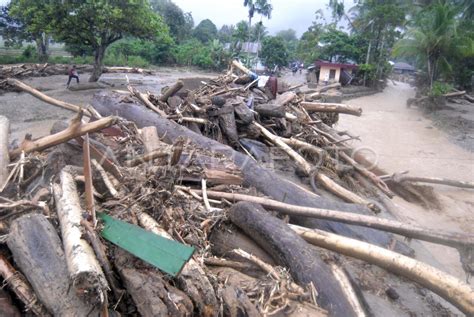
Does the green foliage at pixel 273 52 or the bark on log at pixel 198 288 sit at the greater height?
the green foliage at pixel 273 52

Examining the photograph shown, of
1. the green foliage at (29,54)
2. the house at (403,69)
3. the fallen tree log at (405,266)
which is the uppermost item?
the house at (403,69)

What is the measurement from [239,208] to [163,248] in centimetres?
128

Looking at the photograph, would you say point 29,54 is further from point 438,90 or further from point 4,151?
point 438,90

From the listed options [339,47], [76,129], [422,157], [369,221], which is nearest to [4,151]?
[76,129]

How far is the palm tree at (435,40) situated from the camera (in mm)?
22094

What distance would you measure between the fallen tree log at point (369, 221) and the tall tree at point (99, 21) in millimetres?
14726

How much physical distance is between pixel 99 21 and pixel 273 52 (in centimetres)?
2609

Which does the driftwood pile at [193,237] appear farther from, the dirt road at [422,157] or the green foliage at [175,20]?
the green foliage at [175,20]

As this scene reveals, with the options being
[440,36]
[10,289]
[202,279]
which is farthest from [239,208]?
[440,36]

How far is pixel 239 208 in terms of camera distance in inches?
146

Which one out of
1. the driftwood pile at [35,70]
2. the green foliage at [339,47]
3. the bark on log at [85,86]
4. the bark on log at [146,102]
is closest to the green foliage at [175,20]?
the green foliage at [339,47]

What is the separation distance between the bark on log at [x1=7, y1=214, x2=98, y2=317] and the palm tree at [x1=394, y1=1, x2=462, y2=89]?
81.8 feet

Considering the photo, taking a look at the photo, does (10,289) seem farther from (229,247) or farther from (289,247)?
(289,247)

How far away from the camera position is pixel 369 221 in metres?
3.78
